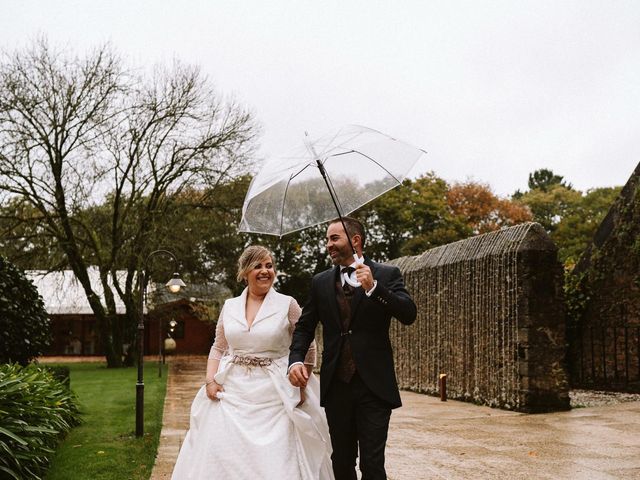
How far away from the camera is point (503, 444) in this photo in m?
7.99

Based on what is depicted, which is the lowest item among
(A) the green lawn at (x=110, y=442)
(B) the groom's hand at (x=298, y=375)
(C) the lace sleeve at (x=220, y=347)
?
(A) the green lawn at (x=110, y=442)

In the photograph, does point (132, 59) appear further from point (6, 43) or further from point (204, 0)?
point (204, 0)

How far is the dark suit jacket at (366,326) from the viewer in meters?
4.12

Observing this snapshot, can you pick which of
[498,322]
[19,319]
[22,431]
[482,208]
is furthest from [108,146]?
[482,208]

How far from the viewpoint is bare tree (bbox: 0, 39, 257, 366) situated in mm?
24297

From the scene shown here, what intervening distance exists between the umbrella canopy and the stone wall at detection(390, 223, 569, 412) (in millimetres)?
6434

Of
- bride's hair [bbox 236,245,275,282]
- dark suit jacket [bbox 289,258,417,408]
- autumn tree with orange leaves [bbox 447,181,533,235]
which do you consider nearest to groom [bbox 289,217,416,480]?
dark suit jacket [bbox 289,258,417,408]

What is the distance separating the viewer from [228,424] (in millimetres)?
4473

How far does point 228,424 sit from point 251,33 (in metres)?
7.82

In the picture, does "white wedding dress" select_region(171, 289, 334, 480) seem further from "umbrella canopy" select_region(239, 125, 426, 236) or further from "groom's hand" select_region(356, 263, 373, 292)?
"groom's hand" select_region(356, 263, 373, 292)

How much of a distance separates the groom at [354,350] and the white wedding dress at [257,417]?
0.76 ft

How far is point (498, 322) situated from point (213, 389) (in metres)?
7.84

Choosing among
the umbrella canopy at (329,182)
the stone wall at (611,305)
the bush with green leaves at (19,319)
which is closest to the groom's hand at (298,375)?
the umbrella canopy at (329,182)

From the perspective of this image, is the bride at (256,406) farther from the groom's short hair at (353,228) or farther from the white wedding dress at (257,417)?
the groom's short hair at (353,228)
